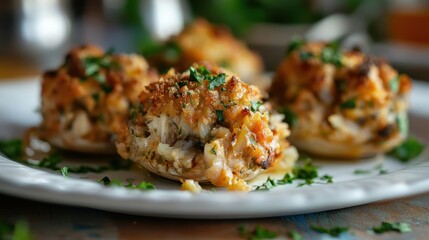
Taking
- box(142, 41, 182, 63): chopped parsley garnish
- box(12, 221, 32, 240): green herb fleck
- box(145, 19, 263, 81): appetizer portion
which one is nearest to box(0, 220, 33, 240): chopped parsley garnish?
box(12, 221, 32, 240): green herb fleck

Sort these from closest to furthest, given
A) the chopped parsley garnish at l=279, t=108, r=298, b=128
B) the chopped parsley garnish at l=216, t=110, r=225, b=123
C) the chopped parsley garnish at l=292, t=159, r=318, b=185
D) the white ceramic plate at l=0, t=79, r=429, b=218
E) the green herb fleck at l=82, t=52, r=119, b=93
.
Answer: the white ceramic plate at l=0, t=79, r=429, b=218 → the chopped parsley garnish at l=216, t=110, r=225, b=123 → the chopped parsley garnish at l=292, t=159, r=318, b=185 → the green herb fleck at l=82, t=52, r=119, b=93 → the chopped parsley garnish at l=279, t=108, r=298, b=128

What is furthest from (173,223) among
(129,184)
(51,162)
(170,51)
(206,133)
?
(170,51)

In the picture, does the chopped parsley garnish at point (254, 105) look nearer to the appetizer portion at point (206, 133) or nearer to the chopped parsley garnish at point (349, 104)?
the appetizer portion at point (206, 133)

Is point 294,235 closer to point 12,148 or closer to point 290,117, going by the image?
point 290,117

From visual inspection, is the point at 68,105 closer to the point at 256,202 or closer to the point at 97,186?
the point at 97,186

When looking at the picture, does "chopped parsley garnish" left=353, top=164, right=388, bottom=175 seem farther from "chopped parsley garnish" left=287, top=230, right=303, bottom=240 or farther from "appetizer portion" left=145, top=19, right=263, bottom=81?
"appetizer portion" left=145, top=19, right=263, bottom=81

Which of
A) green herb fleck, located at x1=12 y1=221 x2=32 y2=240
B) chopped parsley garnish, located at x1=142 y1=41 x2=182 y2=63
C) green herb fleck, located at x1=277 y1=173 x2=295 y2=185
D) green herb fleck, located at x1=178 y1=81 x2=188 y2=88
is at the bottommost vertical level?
green herb fleck, located at x1=12 y1=221 x2=32 y2=240

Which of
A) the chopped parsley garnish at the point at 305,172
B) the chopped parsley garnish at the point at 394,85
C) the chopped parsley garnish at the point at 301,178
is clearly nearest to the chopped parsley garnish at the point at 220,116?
the chopped parsley garnish at the point at 301,178
